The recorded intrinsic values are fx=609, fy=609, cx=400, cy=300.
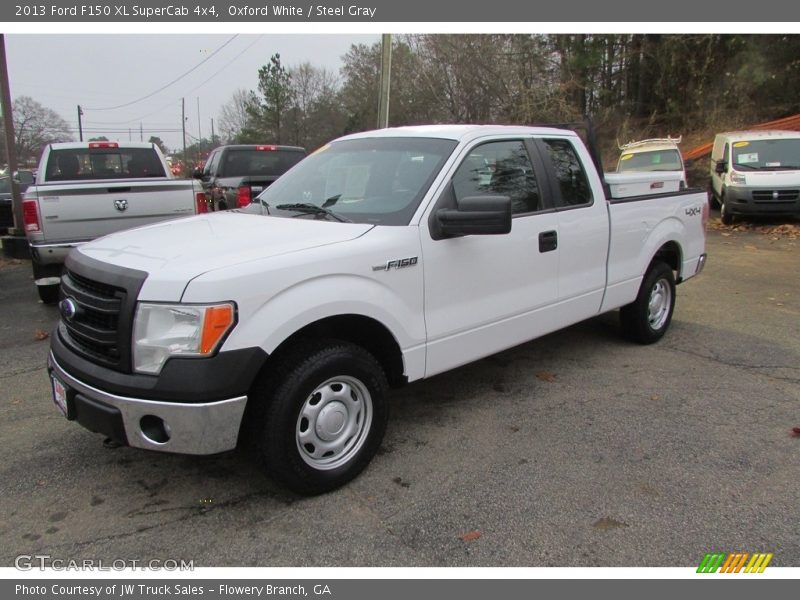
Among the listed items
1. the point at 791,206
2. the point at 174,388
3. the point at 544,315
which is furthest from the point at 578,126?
the point at 791,206

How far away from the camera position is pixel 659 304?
5.69 metres

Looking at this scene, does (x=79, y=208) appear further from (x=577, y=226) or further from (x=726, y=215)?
(x=726, y=215)

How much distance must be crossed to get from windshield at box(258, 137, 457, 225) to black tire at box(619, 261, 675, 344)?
8.43 feet

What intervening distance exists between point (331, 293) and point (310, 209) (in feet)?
3.08

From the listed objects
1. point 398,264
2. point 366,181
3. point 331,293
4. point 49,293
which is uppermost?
point 366,181

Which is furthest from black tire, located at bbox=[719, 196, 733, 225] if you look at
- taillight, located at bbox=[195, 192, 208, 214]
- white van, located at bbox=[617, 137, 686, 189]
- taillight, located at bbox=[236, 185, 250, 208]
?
taillight, located at bbox=[195, 192, 208, 214]

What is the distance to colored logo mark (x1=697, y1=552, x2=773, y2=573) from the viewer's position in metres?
2.62

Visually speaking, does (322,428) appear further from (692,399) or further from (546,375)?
(692,399)

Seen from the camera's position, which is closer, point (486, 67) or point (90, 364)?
point (90, 364)

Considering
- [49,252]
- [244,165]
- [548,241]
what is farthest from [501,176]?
[244,165]

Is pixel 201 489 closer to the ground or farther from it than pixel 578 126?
closer to the ground

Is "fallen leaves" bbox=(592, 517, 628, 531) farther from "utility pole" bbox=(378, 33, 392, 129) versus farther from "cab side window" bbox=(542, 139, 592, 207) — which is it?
"utility pole" bbox=(378, 33, 392, 129)

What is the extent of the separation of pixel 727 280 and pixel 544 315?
5.42 meters

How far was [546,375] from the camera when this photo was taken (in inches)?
191
